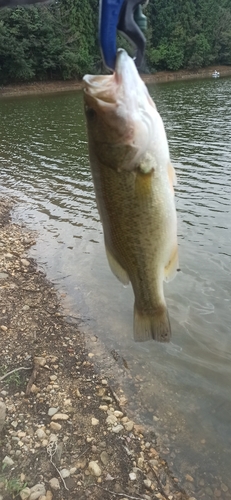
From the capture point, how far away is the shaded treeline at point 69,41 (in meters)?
51.9

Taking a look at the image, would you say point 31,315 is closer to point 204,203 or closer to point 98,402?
point 98,402

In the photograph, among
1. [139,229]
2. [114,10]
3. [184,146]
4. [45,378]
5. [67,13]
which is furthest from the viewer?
[67,13]

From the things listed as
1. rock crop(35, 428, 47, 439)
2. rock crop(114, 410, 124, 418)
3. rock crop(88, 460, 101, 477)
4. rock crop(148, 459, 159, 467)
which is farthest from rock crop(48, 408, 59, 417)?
rock crop(148, 459, 159, 467)

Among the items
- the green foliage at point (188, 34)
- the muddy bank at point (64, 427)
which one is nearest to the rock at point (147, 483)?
the muddy bank at point (64, 427)

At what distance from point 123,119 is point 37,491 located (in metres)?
3.56

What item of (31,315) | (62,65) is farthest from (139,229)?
(62,65)

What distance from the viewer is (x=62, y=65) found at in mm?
56125

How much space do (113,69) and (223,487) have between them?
414 centimetres

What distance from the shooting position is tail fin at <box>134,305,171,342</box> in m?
2.95

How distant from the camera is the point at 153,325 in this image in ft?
9.74

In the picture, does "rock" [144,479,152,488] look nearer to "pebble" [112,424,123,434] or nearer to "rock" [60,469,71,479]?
"pebble" [112,424,123,434]

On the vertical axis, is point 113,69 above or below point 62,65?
above

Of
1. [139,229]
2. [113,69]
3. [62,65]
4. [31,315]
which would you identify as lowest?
[62,65]

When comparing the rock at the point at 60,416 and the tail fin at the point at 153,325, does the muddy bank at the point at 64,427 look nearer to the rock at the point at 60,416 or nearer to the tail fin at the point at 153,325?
the rock at the point at 60,416
